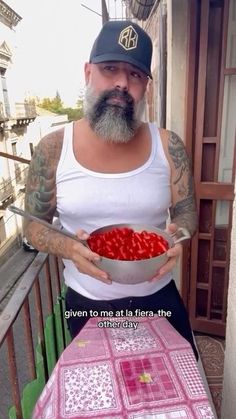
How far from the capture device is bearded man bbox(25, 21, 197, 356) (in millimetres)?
1198

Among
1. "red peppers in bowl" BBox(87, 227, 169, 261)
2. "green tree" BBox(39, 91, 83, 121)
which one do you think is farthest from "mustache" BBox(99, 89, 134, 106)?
"green tree" BBox(39, 91, 83, 121)

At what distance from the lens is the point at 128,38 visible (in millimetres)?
1181

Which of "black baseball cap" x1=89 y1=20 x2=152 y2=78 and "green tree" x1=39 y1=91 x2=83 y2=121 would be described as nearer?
"black baseball cap" x1=89 y1=20 x2=152 y2=78

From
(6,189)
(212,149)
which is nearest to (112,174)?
(212,149)

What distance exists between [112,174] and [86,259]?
367mm

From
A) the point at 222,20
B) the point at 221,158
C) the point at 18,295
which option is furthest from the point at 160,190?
the point at 222,20

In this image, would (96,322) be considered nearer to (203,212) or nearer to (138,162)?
(138,162)

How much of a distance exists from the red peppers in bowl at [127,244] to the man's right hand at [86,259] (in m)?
0.04

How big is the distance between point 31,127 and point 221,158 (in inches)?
645

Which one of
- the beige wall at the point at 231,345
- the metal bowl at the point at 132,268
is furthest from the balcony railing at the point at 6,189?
the metal bowl at the point at 132,268

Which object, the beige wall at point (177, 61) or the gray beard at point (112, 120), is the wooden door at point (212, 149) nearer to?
the beige wall at point (177, 61)

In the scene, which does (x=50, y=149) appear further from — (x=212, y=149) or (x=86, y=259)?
(x=212, y=149)

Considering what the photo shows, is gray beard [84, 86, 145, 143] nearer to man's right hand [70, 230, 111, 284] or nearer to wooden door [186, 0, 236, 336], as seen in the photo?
man's right hand [70, 230, 111, 284]

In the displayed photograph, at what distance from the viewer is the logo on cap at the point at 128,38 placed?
1165 millimetres
